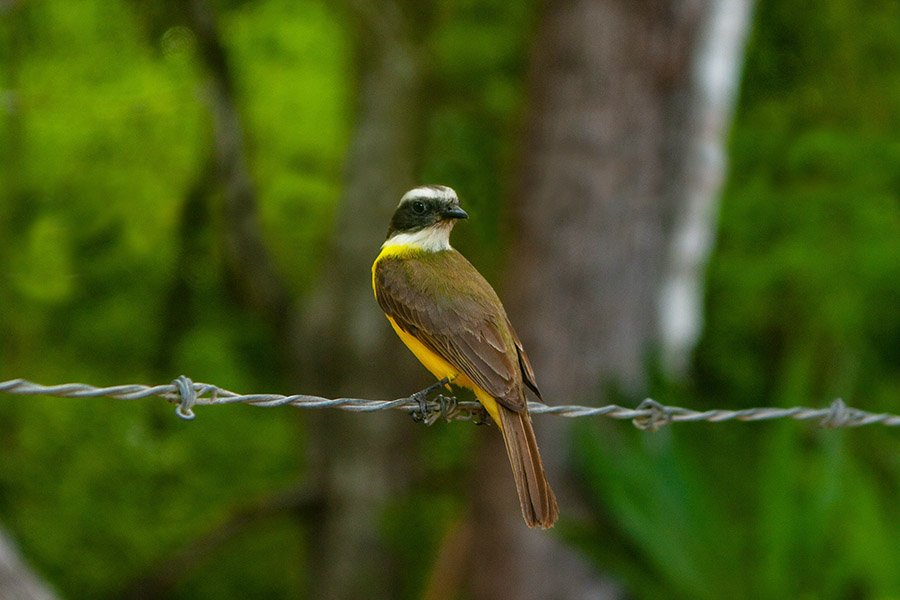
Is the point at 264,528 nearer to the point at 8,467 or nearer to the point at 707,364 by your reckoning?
the point at 8,467

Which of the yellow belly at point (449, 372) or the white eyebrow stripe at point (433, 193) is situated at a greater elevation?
the white eyebrow stripe at point (433, 193)

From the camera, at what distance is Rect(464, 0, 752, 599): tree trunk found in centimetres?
773

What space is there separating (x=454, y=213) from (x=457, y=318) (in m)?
0.54

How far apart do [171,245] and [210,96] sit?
247cm

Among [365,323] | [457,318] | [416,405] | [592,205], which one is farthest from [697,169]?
[416,405]

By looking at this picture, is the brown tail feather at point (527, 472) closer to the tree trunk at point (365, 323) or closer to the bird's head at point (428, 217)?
the bird's head at point (428, 217)

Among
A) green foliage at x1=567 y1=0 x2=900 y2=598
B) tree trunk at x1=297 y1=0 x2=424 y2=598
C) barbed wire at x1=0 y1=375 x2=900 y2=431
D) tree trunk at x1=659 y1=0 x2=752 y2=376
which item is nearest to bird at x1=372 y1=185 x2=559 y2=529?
barbed wire at x1=0 y1=375 x2=900 y2=431

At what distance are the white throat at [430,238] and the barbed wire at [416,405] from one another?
681 millimetres

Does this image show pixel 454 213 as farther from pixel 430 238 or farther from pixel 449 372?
pixel 449 372

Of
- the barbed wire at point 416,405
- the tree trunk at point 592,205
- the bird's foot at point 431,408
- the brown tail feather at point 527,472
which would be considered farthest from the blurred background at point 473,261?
the bird's foot at point 431,408

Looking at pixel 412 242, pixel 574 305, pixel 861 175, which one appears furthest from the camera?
pixel 861 175

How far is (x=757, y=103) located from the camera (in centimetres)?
1055

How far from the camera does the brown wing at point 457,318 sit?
4.26 metres

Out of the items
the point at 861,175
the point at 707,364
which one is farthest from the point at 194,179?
the point at 861,175
